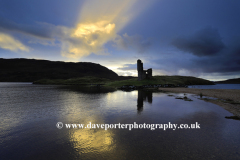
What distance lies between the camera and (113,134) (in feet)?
30.9

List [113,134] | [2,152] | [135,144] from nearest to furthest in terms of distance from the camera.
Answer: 1. [2,152]
2. [135,144]
3. [113,134]

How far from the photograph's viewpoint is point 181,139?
8633mm

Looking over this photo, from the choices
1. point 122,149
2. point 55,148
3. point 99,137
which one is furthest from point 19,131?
Result: point 122,149

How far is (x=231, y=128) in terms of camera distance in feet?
34.4

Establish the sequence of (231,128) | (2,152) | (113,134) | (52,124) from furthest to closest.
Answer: (52,124) < (231,128) < (113,134) < (2,152)

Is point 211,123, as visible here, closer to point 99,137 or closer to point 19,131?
point 99,137

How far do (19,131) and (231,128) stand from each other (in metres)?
19.3

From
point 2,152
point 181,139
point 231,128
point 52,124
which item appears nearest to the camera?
point 2,152

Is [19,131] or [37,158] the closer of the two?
[37,158]

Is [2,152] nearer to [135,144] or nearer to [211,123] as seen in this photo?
[135,144]

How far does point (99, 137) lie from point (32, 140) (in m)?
4.88

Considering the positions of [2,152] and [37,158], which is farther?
[2,152]

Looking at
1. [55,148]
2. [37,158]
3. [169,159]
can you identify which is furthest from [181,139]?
[37,158]

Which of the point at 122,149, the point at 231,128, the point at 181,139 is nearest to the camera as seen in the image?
the point at 122,149
